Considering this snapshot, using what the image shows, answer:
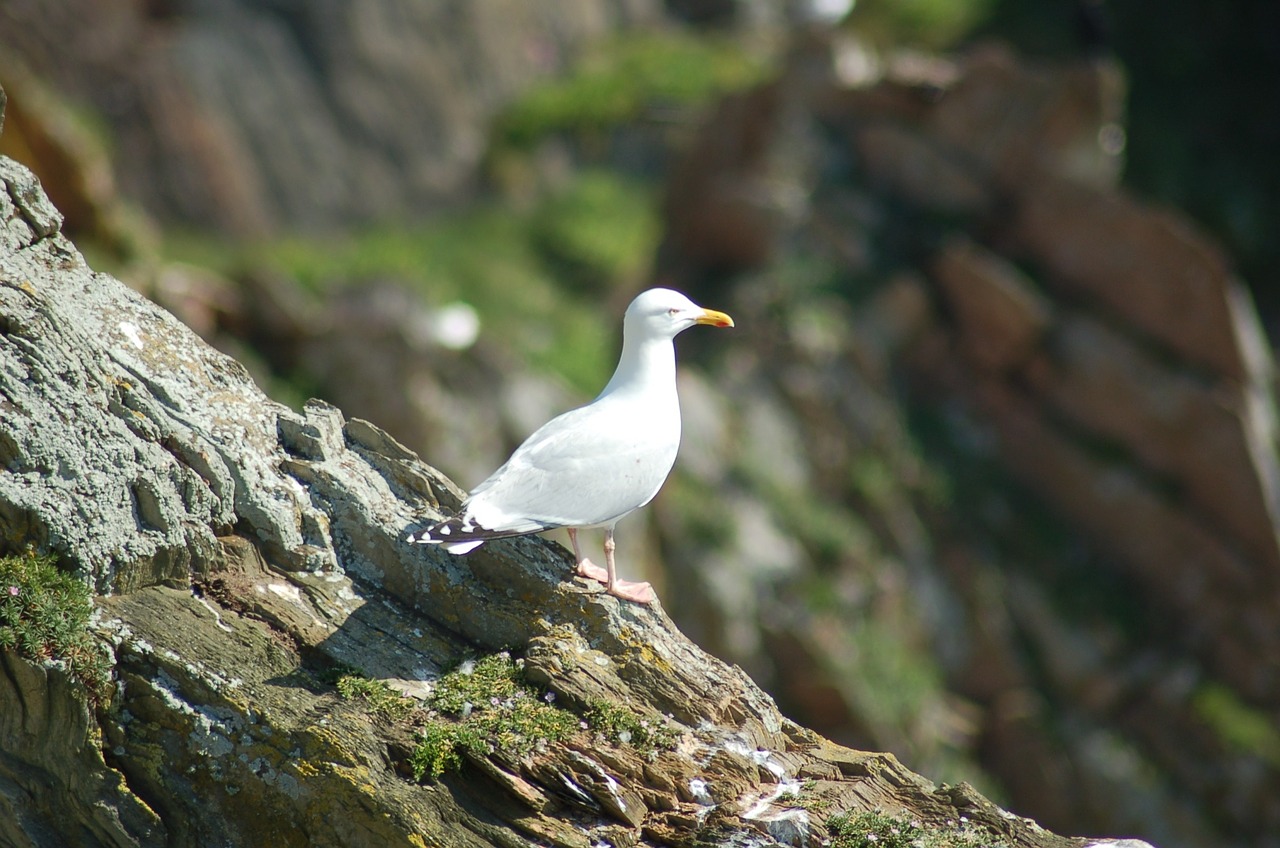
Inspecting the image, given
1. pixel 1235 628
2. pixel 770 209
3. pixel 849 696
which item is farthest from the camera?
pixel 770 209

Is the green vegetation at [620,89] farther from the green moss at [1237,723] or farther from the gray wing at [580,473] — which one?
the gray wing at [580,473]

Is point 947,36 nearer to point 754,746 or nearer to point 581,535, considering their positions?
point 581,535

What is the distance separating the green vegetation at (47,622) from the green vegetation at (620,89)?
19.8 meters

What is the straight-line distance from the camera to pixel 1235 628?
1658 cm

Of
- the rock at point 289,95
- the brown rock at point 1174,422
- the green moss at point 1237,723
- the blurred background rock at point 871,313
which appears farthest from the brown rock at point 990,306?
the rock at point 289,95

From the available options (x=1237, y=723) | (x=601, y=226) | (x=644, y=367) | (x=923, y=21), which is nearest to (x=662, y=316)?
(x=644, y=367)

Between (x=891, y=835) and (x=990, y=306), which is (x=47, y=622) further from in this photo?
(x=990, y=306)

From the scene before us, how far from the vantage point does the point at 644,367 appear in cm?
670

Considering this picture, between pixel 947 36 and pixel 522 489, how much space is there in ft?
70.7

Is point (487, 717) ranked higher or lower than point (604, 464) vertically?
lower

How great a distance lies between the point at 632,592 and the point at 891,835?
1.64m

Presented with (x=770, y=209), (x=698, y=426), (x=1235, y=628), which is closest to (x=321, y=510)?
(x=698, y=426)

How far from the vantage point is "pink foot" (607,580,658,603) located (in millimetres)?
5859

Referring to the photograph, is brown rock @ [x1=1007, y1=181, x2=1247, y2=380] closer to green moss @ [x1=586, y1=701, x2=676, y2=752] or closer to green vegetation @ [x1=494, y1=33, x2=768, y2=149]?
green vegetation @ [x1=494, y1=33, x2=768, y2=149]
